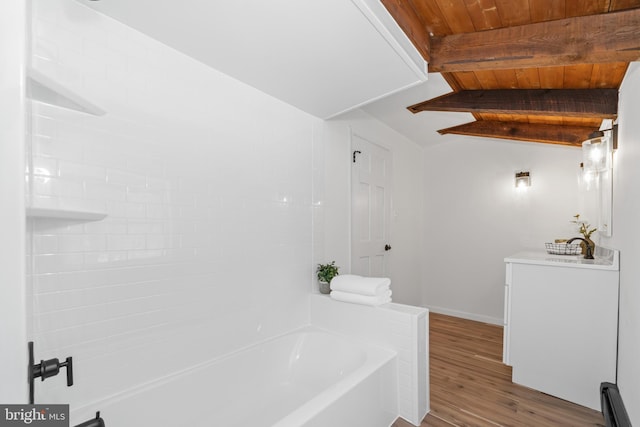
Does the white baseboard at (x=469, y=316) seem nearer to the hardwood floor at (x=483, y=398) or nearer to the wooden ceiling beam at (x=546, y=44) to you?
A: the hardwood floor at (x=483, y=398)

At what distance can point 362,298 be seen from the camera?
2277 mm

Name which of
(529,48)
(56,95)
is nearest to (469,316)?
(529,48)

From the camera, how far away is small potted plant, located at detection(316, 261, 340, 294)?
8.66 ft

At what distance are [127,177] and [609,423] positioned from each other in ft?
9.54

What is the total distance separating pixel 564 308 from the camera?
241cm

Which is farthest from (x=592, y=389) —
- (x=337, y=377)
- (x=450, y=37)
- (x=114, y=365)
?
(x=114, y=365)

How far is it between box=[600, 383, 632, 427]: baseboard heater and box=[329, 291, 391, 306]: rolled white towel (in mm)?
1327

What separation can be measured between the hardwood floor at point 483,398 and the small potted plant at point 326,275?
104 cm

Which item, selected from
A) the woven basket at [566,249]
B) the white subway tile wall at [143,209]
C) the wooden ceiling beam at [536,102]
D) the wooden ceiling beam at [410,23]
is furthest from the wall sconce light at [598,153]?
the white subway tile wall at [143,209]

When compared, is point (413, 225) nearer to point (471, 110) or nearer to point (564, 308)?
point (471, 110)

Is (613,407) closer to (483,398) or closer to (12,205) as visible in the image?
(483,398)

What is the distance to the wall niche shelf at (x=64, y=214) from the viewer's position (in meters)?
1.14

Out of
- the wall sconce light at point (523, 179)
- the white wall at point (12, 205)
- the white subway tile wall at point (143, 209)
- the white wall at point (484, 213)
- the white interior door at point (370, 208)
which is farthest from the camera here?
the wall sconce light at point (523, 179)

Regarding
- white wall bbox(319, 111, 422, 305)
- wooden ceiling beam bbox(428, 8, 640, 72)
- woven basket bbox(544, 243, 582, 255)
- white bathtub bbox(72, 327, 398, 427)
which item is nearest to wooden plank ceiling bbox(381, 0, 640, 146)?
wooden ceiling beam bbox(428, 8, 640, 72)
